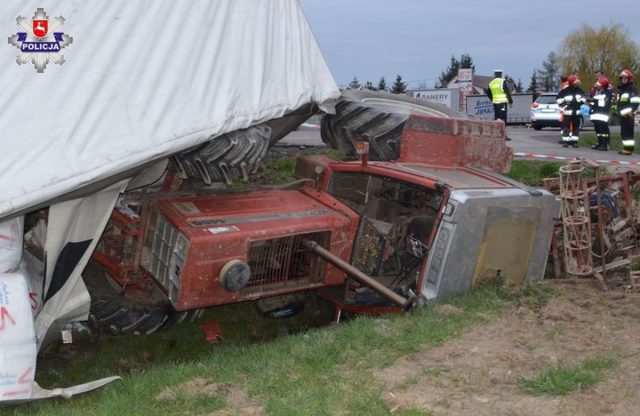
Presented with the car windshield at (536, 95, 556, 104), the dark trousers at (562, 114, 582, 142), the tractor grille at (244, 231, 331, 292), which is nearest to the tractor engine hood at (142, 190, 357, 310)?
the tractor grille at (244, 231, 331, 292)

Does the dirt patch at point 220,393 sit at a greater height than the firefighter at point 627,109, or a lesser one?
lesser

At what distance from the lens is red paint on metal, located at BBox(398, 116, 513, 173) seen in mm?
6285

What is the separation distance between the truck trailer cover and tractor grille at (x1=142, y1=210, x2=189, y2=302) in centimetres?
54

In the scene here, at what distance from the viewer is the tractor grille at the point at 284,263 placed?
17.8 ft

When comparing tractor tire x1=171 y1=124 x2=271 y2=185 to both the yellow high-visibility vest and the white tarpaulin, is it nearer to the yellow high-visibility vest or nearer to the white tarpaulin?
the white tarpaulin

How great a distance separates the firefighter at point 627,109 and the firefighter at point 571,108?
99 centimetres

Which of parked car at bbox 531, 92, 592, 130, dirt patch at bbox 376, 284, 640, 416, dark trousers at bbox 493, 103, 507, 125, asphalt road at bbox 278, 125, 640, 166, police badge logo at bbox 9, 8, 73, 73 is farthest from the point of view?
parked car at bbox 531, 92, 592, 130

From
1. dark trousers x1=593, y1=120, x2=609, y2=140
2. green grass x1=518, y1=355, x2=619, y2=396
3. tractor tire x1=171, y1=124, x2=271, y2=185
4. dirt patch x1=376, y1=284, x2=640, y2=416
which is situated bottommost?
dirt patch x1=376, y1=284, x2=640, y2=416

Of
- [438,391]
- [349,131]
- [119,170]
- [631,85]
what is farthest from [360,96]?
[631,85]

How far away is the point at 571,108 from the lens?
615 inches

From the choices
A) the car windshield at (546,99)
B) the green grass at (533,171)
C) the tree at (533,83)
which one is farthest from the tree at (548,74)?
the green grass at (533,171)

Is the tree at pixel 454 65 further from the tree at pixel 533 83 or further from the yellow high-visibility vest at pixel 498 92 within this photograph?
the yellow high-visibility vest at pixel 498 92

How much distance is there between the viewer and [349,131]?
6586 mm

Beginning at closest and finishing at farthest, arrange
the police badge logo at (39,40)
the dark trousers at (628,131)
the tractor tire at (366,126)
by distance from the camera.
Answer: the police badge logo at (39,40)
the tractor tire at (366,126)
the dark trousers at (628,131)
